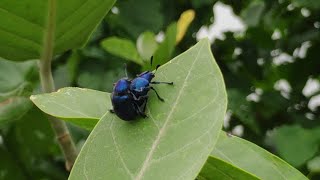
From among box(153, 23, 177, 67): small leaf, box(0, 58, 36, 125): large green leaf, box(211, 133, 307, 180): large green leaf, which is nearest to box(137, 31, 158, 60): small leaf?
box(153, 23, 177, 67): small leaf

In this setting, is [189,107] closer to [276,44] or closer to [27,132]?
[27,132]

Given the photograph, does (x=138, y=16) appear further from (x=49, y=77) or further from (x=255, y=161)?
(x=255, y=161)

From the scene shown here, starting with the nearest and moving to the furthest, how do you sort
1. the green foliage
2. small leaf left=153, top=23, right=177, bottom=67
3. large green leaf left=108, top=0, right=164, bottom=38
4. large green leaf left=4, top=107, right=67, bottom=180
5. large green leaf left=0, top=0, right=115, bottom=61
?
1. large green leaf left=0, top=0, right=115, bottom=61
2. small leaf left=153, top=23, right=177, bottom=67
3. the green foliage
4. large green leaf left=4, top=107, right=67, bottom=180
5. large green leaf left=108, top=0, right=164, bottom=38

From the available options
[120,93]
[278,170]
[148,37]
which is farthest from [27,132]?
[278,170]

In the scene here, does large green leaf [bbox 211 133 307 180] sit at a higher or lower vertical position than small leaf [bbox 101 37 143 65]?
higher

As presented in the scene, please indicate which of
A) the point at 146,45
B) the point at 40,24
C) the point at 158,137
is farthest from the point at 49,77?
the point at 146,45

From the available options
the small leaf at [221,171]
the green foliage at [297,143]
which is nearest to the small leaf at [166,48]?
the green foliage at [297,143]

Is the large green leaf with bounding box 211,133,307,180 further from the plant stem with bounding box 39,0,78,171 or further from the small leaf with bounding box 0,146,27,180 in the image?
the small leaf with bounding box 0,146,27,180
